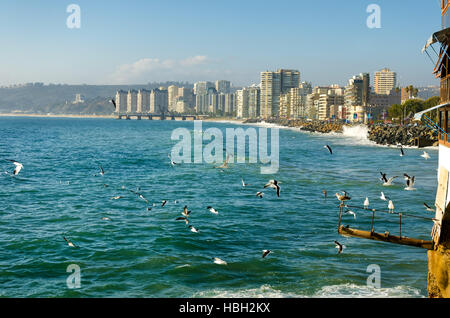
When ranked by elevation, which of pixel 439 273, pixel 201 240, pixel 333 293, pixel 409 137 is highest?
pixel 409 137

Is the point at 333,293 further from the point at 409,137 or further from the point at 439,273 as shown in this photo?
the point at 409,137

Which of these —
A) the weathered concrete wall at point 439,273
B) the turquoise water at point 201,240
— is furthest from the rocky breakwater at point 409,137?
the weathered concrete wall at point 439,273

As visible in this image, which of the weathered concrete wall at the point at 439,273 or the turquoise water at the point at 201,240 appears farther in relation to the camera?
the turquoise water at the point at 201,240

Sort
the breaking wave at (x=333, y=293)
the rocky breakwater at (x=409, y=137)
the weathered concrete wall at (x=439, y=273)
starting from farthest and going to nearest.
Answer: the rocky breakwater at (x=409, y=137)
the breaking wave at (x=333, y=293)
the weathered concrete wall at (x=439, y=273)

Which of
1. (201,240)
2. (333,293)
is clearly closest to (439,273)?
(333,293)

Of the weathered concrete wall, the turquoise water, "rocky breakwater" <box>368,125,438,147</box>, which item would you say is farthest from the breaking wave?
"rocky breakwater" <box>368,125,438,147</box>

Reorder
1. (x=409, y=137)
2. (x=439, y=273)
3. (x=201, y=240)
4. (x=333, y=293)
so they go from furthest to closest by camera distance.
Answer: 1. (x=409, y=137)
2. (x=201, y=240)
3. (x=333, y=293)
4. (x=439, y=273)

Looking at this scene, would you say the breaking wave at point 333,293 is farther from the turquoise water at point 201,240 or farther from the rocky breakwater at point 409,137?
the rocky breakwater at point 409,137

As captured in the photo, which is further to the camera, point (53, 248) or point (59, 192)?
point (59, 192)

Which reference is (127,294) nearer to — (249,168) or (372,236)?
(372,236)
